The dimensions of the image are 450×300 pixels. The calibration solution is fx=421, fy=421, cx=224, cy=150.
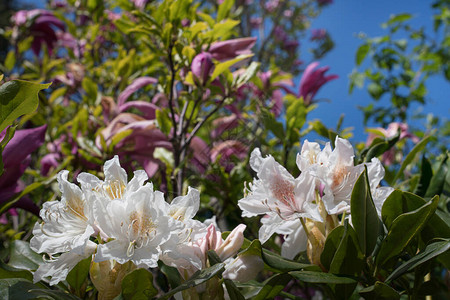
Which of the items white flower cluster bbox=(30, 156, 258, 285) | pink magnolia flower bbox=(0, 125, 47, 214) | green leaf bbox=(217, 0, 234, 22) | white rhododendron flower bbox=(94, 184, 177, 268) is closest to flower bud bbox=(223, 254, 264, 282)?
white flower cluster bbox=(30, 156, 258, 285)

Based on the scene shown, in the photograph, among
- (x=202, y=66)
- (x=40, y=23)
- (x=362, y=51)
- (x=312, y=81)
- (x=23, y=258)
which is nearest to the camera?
(x=23, y=258)

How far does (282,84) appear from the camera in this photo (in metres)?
1.41

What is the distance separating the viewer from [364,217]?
48cm

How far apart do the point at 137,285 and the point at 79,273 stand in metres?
0.10

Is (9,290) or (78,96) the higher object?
(9,290)

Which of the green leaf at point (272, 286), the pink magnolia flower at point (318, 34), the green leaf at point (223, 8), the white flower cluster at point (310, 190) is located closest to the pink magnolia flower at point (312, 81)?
the green leaf at point (223, 8)

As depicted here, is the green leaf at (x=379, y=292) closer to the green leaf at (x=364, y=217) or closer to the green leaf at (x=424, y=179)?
the green leaf at (x=364, y=217)

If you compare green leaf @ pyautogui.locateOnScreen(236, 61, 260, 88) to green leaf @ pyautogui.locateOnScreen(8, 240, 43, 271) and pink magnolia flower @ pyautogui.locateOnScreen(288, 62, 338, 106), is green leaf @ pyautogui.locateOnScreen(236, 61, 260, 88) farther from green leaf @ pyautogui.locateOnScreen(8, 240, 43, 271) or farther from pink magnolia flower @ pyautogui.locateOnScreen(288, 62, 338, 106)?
green leaf @ pyautogui.locateOnScreen(8, 240, 43, 271)

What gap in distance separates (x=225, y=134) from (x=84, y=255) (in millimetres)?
524

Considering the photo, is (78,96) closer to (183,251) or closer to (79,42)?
(79,42)

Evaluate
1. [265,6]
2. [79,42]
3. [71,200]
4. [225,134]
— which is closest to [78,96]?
[79,42]

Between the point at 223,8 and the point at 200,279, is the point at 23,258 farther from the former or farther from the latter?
the point at 223,8

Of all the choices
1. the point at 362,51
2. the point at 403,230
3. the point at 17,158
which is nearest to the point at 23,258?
the point at 17,158

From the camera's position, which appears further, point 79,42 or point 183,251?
point 79,42
